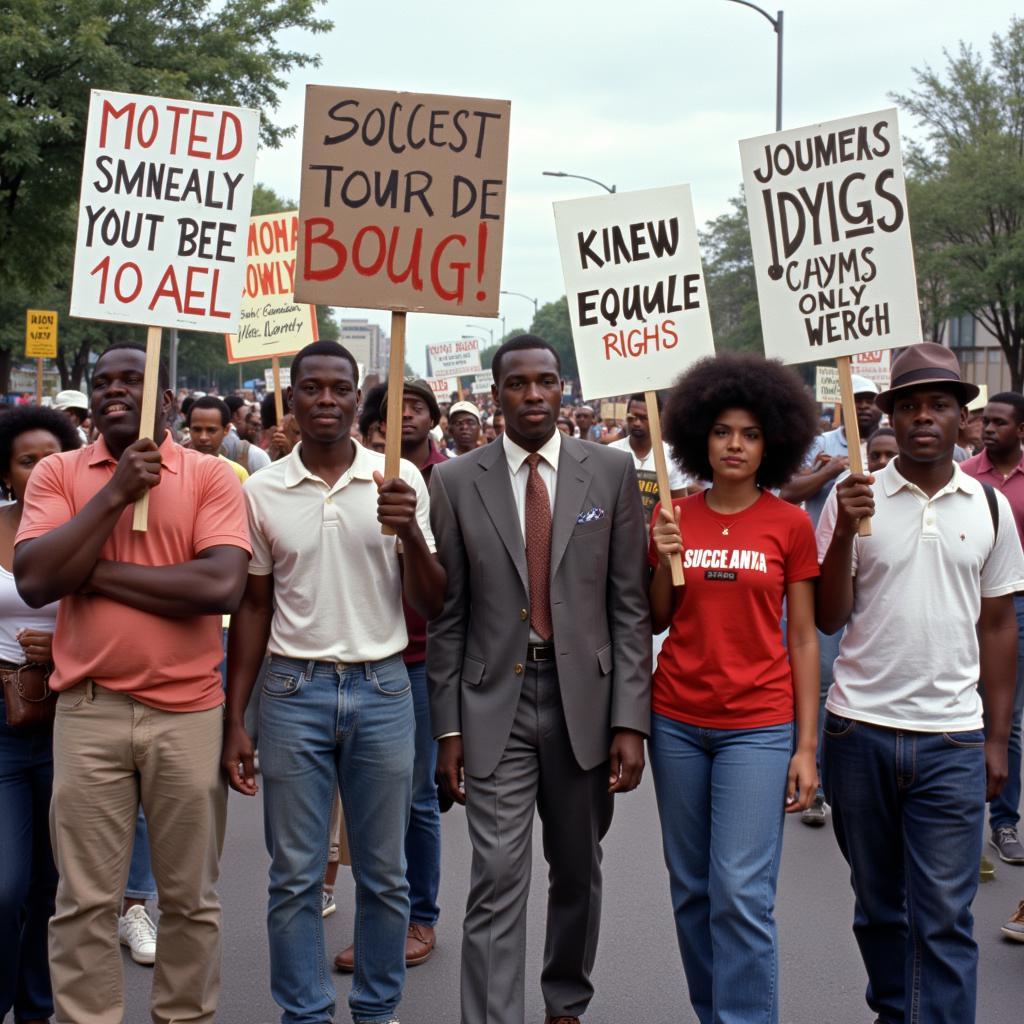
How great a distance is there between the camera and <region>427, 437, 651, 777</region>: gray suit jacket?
4.50 metres

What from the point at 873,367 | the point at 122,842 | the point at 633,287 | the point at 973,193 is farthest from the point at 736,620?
the point at 973,193

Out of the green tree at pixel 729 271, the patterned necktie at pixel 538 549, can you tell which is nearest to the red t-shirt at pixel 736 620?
the patterned necktie at pixel 538 549

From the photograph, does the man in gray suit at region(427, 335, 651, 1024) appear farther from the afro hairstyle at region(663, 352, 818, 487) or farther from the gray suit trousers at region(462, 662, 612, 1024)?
the afro hairstyle at region(663, 352, 818, 487)

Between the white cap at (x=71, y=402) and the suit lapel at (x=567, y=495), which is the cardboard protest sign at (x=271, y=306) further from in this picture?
the suit lapel at (x=567, y=495)

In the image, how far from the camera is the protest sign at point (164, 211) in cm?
457

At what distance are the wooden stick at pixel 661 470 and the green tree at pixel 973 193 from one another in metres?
37.7

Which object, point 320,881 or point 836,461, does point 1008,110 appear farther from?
point 320,881

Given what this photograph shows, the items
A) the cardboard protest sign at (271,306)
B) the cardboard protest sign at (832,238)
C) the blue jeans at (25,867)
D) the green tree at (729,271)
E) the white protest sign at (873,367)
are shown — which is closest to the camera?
the blue jeans at (25,867)

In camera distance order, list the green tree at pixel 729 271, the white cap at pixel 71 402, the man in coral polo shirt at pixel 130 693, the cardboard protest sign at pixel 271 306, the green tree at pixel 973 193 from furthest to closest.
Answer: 1. the green tree at pixel 729 271
2. the green tree at pixel 973 193
3. the white cap at pixel 71 402
4. the cardboard protest sign at pixel 271 306
5. the man in coral polo shirt at pixel 130 693

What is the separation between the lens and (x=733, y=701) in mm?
4301

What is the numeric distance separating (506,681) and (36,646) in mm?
1509

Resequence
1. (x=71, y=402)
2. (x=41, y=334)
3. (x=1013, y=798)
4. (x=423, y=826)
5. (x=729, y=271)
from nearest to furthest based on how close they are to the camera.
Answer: (x=423, y=826)
(x=1013, y=798)
(x=71, y=402)
(x=41, y=334)
(x=729, y=271)

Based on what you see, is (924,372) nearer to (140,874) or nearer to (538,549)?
(538,549)

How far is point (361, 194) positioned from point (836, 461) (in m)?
4.28
